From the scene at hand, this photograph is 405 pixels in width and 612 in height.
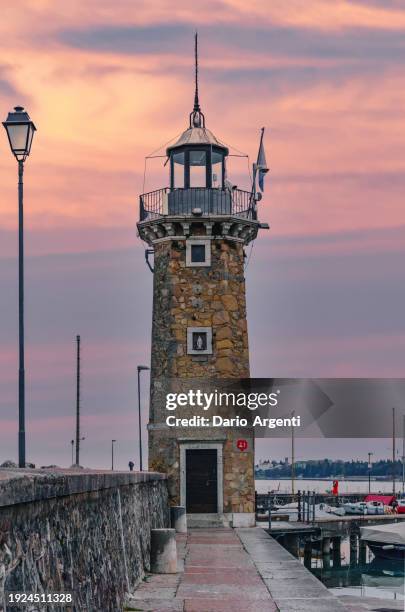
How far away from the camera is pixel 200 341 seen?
35.3 m

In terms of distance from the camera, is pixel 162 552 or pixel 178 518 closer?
pixel 162 552

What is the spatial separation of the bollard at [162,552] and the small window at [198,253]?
17.9 m

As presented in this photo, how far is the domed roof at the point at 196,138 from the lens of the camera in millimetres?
36125

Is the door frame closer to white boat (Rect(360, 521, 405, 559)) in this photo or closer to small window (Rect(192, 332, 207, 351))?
small window (Rect(192, 332, 207, 351))

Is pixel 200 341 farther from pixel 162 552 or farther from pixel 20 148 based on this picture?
pixel 20 148

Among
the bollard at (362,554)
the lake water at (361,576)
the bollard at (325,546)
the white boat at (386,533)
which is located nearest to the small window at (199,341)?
the white boat at (386,533)

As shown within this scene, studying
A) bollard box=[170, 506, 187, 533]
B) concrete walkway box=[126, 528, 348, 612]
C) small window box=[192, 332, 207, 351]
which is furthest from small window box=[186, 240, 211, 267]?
concrete walkway box=[126, 528, 348, 612]

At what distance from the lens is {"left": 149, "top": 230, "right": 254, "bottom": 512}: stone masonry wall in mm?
35344

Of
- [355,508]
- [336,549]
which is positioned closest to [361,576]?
[336,549]

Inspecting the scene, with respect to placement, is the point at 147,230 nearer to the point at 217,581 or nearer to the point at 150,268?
the point at 150,268

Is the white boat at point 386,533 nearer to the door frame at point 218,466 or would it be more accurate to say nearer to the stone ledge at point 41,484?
the door frame at point 218,466

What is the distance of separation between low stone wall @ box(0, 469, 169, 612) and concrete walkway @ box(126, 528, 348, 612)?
0.56 m

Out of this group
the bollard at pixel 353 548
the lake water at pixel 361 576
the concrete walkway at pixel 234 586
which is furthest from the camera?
the bollard at pixel 353 548

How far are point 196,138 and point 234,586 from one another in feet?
72.5
